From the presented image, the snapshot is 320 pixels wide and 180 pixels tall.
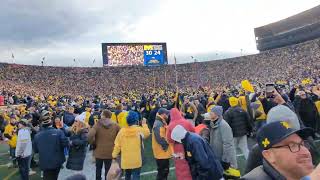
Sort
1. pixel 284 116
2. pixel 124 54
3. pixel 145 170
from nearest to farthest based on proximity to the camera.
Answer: pixel 284 116, pixel 145 170, pixel 124 54

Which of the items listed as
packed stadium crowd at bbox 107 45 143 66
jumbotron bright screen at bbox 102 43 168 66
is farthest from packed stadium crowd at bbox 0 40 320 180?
jumbotron bright screen at bbox 102 43 168 66

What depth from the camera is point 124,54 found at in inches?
1993

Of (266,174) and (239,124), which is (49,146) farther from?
(266,174)

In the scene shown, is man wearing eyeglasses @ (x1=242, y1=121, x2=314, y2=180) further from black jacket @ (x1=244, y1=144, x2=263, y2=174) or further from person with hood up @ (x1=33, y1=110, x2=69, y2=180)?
person with hood up @ (x1=33, y1=110, x2=69, y2=180)

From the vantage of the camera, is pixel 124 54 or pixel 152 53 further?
pixel 152 53

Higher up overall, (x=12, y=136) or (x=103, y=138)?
(x=103, y=138)

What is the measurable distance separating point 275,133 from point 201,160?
2139mm

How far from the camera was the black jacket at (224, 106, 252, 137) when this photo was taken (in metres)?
7.95

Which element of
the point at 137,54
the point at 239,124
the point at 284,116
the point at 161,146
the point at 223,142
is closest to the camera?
the point at 284,116

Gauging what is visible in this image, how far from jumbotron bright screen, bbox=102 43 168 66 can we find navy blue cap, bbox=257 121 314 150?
159 ft

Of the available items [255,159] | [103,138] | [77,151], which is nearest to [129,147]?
[103,138]

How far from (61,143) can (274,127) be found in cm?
493

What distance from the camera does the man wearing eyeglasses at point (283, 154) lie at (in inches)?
82.4

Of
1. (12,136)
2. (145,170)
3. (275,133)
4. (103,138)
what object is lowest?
(145,170)
